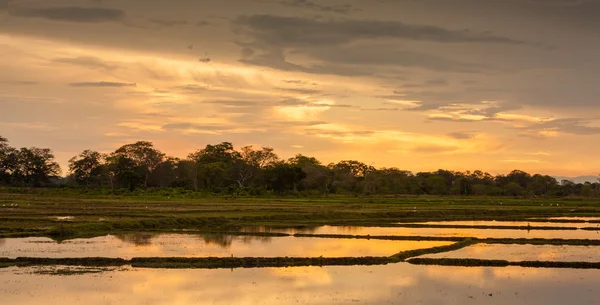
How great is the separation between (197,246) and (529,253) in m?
13.5

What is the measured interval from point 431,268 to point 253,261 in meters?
6.13

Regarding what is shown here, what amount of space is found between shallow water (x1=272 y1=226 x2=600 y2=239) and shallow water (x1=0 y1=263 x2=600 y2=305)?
39.7 ft

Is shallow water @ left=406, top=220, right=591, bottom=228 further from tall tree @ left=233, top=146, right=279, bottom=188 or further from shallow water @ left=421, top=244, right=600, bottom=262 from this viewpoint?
tall tree @ left=233, top=146, right=279, bottom=188

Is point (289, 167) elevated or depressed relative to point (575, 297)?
elevated

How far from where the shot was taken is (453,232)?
117 ft

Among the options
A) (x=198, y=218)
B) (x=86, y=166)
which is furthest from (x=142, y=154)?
(x=198, y=218)

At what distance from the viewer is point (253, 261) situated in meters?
22.6

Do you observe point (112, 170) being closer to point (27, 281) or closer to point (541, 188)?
point (541, 188)

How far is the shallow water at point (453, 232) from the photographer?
111ft

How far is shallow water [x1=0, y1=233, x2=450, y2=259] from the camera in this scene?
79.6 feet

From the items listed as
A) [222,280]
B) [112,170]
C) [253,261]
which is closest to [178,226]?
[253,261]

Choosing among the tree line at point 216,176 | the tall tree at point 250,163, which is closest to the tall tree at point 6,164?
the tree line at point 216,176

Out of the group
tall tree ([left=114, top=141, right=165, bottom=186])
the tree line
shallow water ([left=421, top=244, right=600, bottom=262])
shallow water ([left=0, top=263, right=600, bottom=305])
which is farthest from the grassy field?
tall tree ([left=114, top=141, right=165, bottom=186])

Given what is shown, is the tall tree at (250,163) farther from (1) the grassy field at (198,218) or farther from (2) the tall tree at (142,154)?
(1) the grassy field at (198,218)
